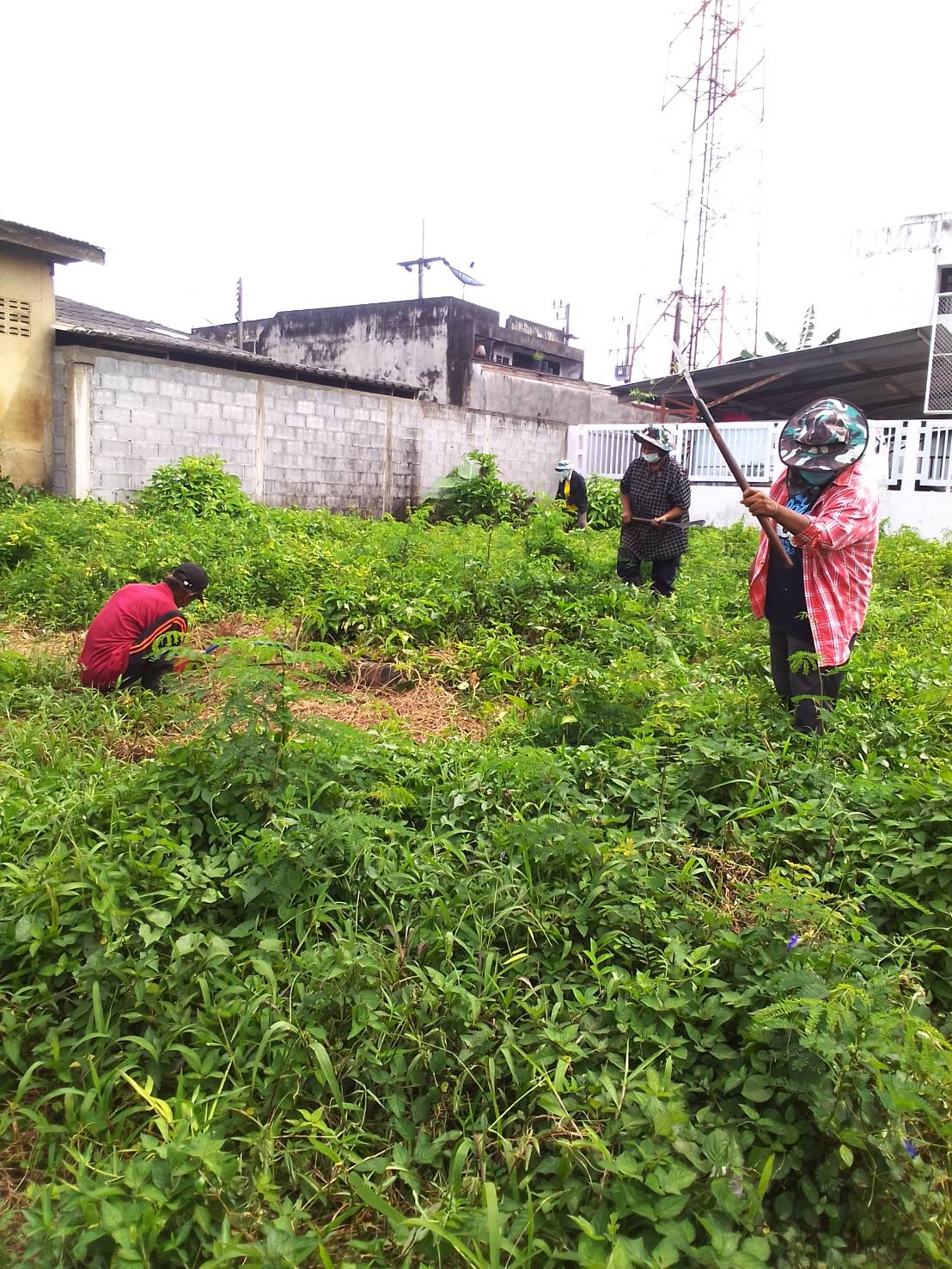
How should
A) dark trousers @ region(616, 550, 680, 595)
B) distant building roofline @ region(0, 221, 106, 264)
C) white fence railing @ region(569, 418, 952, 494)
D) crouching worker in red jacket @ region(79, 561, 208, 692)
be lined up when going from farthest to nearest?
white fence railing @ region(569, 418, 952, 494), distant building roofline @ region(0, 221, 106, 264), dark trousers @ region(616, 550, 680, 595), crouching worker in red jacket @ region(79, 561, 208, 692)

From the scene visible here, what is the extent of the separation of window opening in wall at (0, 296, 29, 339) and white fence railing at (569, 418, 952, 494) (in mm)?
7158

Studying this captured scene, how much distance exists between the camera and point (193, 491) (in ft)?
31.9

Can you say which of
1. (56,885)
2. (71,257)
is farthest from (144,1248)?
(71,257)

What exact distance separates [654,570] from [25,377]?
7.24 m

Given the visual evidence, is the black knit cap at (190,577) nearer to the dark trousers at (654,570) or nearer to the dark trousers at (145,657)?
the dark trousers at (145,657)

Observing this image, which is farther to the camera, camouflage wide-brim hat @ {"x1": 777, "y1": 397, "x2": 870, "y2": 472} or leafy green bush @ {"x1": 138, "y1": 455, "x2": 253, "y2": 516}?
leafy green bush @ {"x1": 138, "y1": 455, "x2": 253, "y2": 516}

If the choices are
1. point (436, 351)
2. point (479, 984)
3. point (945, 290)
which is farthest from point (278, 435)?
point (436, 351)

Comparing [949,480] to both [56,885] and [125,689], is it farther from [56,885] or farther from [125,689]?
[56,885]

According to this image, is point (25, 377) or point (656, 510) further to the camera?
point (25, 377)

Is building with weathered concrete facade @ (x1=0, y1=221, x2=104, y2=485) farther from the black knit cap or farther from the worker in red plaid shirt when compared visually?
the worker in red plaid shirt

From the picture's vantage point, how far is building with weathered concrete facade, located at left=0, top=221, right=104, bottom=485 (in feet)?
30.7

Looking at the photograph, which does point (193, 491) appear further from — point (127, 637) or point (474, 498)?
point (127, 637)

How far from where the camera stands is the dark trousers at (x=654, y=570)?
6.44 meters

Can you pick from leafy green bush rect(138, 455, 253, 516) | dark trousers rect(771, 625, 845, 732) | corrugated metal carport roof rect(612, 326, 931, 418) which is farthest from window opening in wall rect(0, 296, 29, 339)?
dark trousers rect(771, 625, 845, 732)
